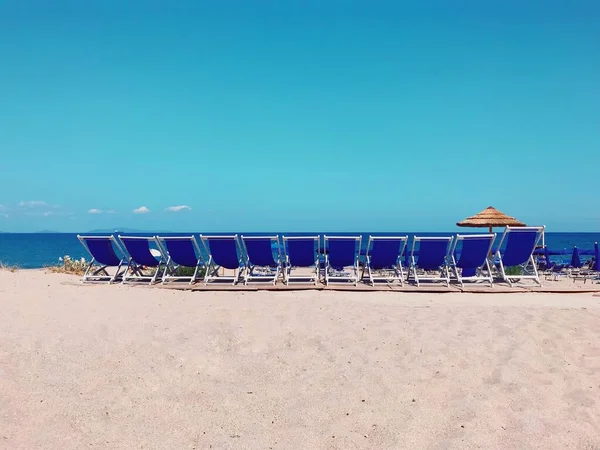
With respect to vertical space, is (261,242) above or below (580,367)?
above

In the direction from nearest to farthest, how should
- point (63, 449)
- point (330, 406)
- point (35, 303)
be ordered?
1. point (63, 449)
2. point (330, 406)
3. point (35, 303)

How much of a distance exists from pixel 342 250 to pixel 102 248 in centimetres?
401

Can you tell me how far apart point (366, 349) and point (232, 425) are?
1.54 meters

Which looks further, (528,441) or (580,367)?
(580,367)

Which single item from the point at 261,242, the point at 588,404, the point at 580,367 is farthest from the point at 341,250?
the point at 588,404

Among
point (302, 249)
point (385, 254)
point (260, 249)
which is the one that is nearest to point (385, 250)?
point (385, 254)

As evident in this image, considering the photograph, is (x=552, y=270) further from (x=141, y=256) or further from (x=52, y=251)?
(x=52, y=251)

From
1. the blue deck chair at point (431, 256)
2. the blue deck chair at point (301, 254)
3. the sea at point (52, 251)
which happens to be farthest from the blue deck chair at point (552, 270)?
the blue deck chair at point (301, 254)

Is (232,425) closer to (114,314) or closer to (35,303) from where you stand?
(114,314)

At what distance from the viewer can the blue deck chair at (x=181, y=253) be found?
825cm

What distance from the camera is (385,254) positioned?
8414 mm

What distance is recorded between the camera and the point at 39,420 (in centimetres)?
310

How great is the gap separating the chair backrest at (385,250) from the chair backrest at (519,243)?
62.7 inches

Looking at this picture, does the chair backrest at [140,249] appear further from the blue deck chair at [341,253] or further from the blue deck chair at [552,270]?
the blue deck chair at [552,270]
